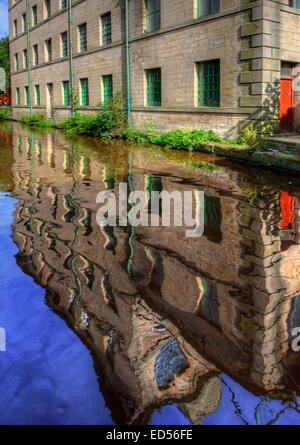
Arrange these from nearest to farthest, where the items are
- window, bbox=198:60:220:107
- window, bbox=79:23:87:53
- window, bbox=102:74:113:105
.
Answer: window, bbox=198:60:220:107
window, bbox=102:74:113:105
window, bbox=79:23:87:53

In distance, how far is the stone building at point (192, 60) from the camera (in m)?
14.2

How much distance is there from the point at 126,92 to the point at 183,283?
1831cm

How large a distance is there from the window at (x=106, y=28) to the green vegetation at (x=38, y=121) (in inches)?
364

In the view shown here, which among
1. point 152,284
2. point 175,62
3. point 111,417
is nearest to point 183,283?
point 152,284

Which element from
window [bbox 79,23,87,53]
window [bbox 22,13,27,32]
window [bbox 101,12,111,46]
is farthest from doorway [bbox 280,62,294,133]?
window [bbox 22,13,27,32]

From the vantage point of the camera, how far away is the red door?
15164 mm

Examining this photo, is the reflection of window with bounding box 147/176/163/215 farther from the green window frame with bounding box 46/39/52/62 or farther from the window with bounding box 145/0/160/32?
the green window frame with bounding box 46/39/52/62

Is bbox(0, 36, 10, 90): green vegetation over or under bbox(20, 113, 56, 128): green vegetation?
over

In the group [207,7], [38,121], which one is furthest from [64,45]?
[207,7]

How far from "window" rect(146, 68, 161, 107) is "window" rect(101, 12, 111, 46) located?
477cm

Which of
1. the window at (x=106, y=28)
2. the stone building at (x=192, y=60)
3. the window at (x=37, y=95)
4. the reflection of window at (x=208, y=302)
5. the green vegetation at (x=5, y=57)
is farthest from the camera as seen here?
the green vegetation at (x=5, y=57)

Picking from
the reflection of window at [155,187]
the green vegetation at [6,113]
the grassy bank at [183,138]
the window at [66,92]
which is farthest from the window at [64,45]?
the reflection of window at [155,187]

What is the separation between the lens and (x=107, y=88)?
2362 centimetres

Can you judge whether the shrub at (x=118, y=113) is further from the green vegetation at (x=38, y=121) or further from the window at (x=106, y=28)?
the green vegetation at (x=38, y=121)
